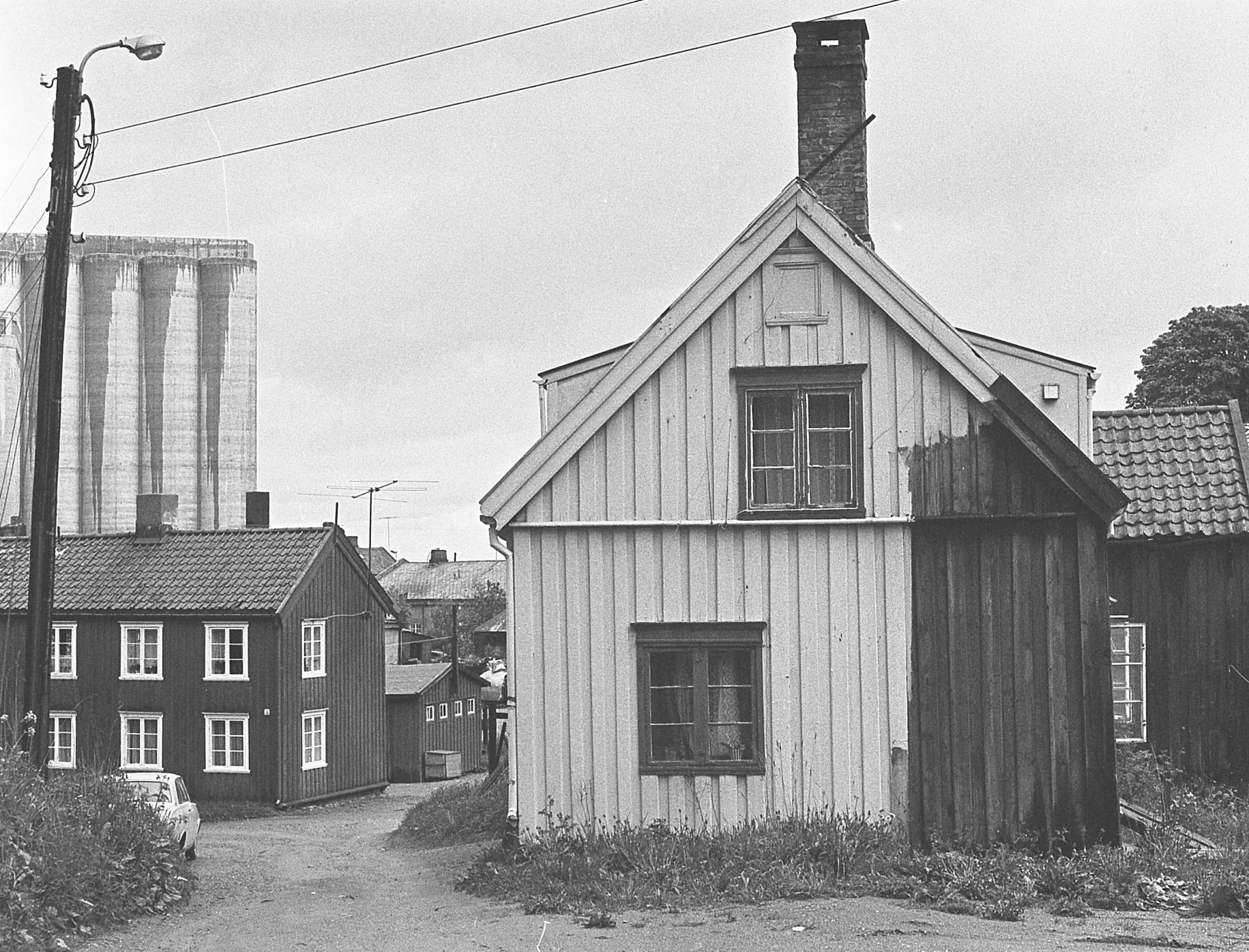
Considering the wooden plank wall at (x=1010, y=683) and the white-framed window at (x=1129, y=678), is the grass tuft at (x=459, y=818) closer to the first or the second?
the white-framed window at (x=1129, y=678)

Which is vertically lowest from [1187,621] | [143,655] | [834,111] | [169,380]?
[143,655]

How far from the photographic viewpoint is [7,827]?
1309 cm

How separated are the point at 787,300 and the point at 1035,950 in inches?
276

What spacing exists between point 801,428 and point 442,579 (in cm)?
8461

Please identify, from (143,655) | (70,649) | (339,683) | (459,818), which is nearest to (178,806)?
(459,818)

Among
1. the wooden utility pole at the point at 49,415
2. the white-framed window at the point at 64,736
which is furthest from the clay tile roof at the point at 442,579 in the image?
the wooden utility pole at the point at 49,415

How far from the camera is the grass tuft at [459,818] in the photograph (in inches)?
936

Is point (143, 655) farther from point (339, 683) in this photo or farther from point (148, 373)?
point (148, 373)

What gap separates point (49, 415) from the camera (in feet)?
55.0

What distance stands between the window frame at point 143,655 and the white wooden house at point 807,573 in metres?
25.6

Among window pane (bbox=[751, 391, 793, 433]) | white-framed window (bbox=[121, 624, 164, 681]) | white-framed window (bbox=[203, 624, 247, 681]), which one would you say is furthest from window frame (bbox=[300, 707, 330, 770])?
window pane (bbox=[751, 391, 793, 433])

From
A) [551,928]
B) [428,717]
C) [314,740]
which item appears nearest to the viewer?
[551,928]

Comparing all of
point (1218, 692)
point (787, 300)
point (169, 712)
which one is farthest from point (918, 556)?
point (169, 712)

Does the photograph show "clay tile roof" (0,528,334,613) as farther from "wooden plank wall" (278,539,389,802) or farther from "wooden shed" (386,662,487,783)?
"wooden shed" (386,662,487,783)
